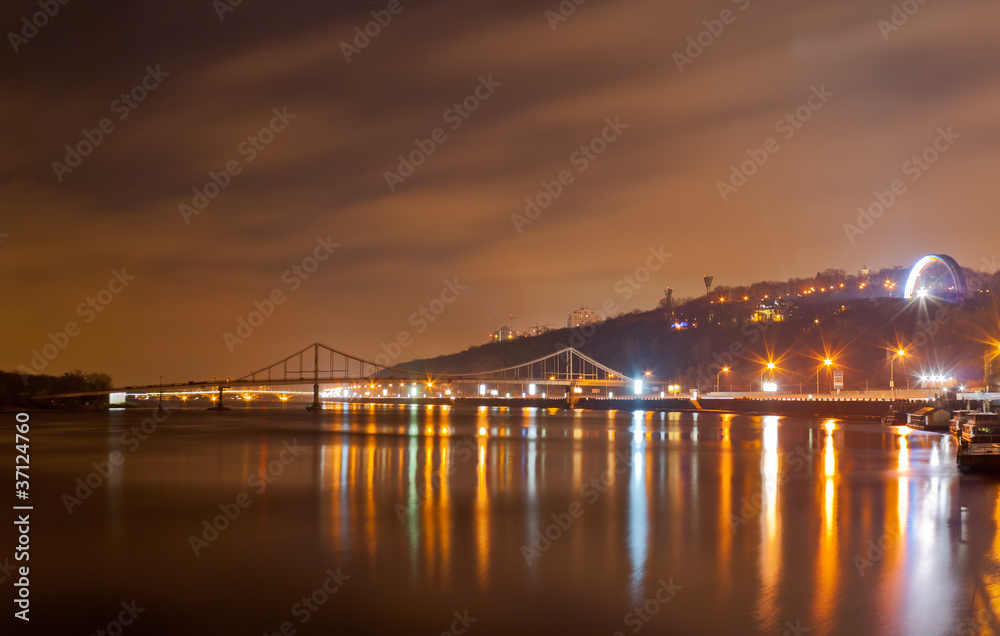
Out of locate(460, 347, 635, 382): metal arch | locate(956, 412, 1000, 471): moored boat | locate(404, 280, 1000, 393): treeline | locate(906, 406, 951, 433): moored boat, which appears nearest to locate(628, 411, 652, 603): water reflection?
locate(956, 412, 1000, 471): moored boat

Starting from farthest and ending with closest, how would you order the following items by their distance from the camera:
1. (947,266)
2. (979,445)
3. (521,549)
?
(947,266) → (979,445) → (521,549)

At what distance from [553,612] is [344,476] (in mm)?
13768

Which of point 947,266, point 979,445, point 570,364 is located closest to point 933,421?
point 979,445

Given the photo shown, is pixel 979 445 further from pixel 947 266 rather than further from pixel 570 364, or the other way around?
pixel 570 364

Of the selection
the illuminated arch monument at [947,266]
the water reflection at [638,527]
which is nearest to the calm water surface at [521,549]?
the water reflection at [638,527]

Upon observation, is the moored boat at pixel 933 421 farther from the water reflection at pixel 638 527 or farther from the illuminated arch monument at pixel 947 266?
the illuminated arch monument at pixel 947 266

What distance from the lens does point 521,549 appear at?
39.8 ft

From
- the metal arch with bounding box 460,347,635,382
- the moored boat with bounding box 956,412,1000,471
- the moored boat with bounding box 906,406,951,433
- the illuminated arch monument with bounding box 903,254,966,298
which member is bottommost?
the moored boat with bounding box 906,406,951,433

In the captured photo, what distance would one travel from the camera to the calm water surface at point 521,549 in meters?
8.91

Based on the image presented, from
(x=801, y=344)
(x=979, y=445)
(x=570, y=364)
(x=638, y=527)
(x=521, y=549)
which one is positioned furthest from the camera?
(x=570, y=364)

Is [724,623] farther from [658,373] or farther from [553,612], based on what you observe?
[658,373]

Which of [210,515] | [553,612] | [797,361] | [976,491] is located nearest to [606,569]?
[553,612]

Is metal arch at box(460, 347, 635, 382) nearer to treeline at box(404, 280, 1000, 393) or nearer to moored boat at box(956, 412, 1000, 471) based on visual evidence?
treeline at box(404, 280, 1000, 393)

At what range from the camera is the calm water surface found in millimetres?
8906
